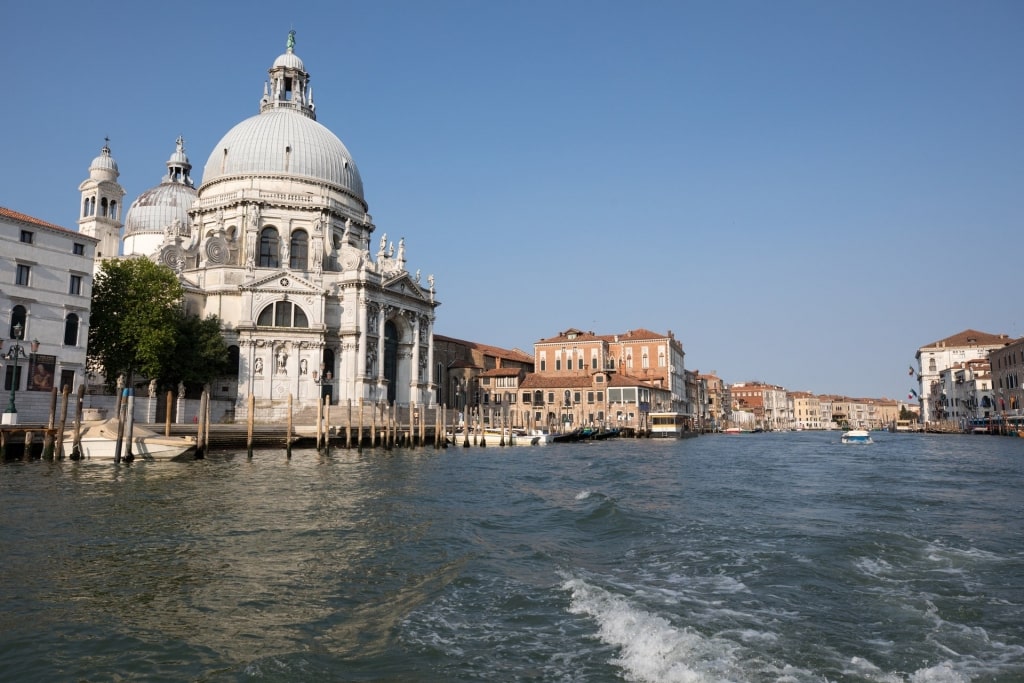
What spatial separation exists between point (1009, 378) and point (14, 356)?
62.1 metres

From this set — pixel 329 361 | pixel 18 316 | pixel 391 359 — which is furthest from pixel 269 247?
pixel 18 316

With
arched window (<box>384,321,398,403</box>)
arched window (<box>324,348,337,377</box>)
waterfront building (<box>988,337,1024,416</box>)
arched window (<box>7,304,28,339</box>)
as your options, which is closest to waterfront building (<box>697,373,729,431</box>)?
waterfront building (<box>988,337,1024,416</box>)

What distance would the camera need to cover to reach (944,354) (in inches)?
3179

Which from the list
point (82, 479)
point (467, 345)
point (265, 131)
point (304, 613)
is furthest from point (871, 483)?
point (467, 345)

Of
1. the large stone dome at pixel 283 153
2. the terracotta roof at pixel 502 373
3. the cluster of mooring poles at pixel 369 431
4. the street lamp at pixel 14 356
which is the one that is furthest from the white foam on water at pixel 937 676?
the terracotta roof at pixel 502 373

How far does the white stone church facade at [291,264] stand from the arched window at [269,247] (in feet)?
0.17

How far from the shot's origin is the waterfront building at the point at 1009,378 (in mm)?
53031

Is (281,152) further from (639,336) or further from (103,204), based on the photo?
(639,336)

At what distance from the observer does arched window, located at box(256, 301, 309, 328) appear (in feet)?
115

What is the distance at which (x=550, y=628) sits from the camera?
578cm

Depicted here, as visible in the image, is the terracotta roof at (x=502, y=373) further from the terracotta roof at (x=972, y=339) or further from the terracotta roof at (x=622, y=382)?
the terracotta roof at (x=972, y=339)

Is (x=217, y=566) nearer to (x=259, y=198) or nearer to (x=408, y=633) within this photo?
(x=408, y=633)

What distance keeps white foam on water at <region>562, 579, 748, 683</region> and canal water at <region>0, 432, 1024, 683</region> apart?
0.08 feet

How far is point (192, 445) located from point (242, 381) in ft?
46.4
